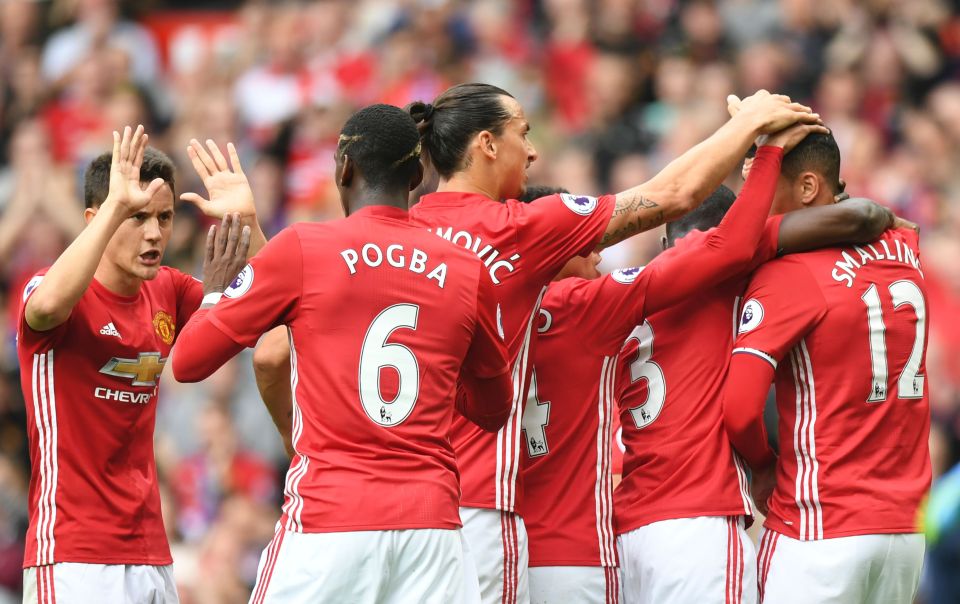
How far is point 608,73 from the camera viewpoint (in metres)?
11.9

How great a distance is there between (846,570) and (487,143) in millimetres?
2062

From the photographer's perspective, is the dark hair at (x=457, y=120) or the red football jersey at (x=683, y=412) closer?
the red football jersey at (x=683, y=412)

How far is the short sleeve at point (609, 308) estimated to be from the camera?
5.28m

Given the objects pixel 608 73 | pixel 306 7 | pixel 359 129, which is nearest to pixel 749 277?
pixel 359 129

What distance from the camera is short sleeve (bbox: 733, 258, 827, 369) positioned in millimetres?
5070

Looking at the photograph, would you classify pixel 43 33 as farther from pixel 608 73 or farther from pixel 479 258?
pixel 479 258

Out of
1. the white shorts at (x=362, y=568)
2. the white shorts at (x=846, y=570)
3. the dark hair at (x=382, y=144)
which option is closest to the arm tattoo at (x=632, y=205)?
the dark hair at (x=382, y=144)

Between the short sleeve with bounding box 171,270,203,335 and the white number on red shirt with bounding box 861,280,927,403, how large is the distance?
2.69m

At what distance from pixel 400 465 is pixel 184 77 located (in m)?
10.7

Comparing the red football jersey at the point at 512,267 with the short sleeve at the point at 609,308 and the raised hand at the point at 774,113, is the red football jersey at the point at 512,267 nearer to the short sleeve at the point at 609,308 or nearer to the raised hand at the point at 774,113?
the short sleeve at the point at 609,308

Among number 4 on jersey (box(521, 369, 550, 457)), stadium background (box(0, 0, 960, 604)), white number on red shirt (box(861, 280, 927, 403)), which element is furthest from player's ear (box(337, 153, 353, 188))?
stadium background (box(0, 0, 960, 604))

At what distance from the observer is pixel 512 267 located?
16.8ft

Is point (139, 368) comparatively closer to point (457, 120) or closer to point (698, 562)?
point (457, 120)

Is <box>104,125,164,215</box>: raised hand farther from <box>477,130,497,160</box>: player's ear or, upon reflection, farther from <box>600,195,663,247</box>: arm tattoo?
<box>600,195,663,247</box>: arm tattoo
